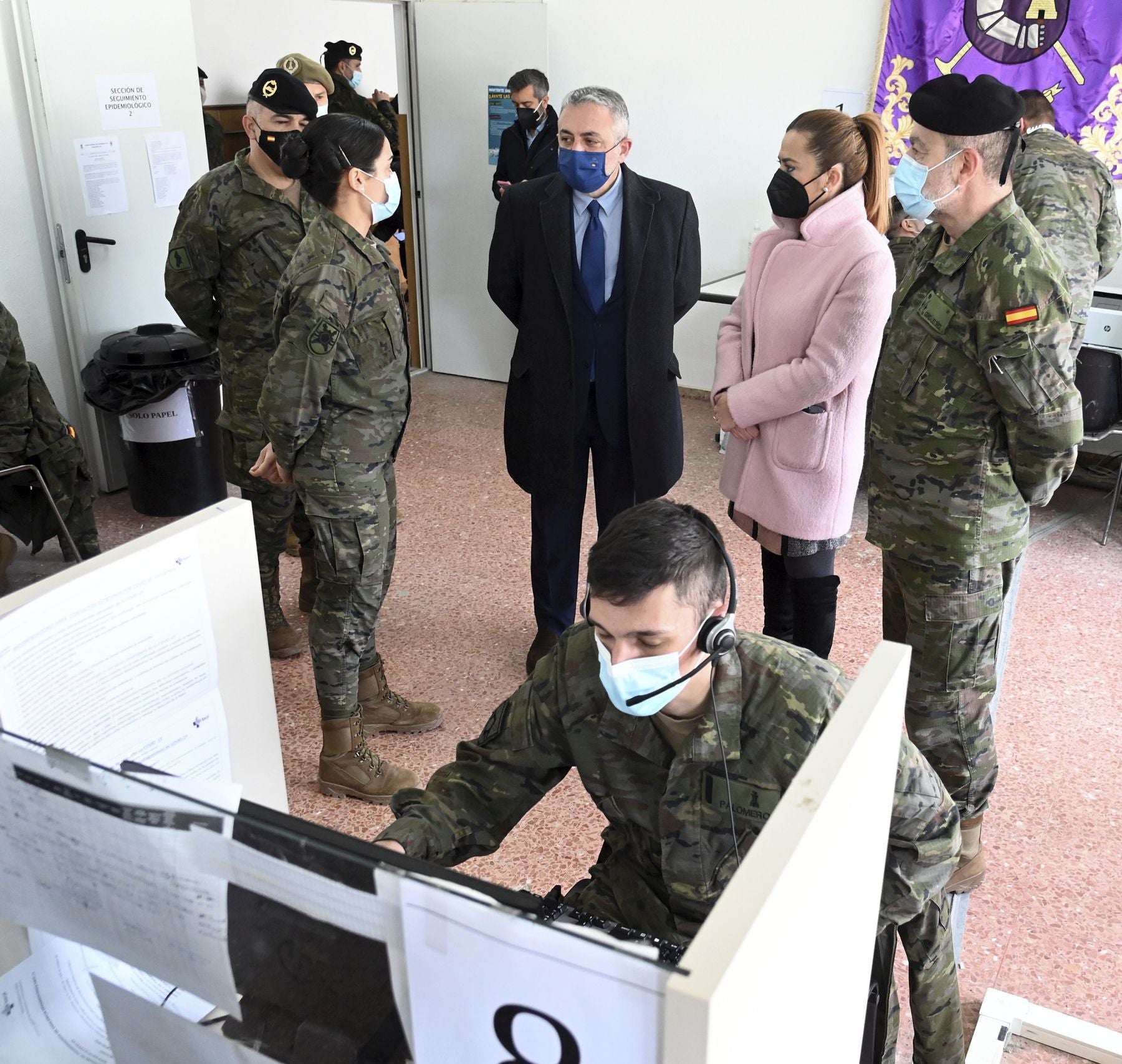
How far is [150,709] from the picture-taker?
49.6 inches

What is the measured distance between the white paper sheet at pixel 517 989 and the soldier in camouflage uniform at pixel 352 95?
512cm

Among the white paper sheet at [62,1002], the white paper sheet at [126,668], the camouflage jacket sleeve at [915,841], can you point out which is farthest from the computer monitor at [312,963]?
the camouflage jacket sleeve at [915,841]

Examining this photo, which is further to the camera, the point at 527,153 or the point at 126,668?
the point at 527,153

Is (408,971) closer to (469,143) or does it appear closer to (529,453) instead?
(529,453)

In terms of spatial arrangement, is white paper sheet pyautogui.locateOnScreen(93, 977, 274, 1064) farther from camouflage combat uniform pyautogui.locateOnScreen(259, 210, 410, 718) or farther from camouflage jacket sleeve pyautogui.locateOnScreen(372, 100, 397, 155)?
camouflage jacket sleeve pyautogui.locateOnScreen(372, 100, 397, 155)

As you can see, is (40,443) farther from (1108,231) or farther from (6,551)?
(1108,231)

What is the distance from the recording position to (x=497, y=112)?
17.2 ft

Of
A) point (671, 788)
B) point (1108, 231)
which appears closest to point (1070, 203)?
point (1108, 231)

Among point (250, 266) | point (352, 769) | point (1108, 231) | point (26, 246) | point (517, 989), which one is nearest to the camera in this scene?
point (517, 989)

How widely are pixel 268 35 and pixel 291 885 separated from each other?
6.59 m

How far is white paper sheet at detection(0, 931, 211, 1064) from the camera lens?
110 cm

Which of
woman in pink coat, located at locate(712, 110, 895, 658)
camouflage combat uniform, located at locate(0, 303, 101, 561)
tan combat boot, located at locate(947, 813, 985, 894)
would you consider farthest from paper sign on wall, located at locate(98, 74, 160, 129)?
tan combat boot, located at locate(947, 813, 985, 894)

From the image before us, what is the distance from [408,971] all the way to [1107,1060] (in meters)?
1.53

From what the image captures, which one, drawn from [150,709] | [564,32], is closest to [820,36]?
[564,32]
